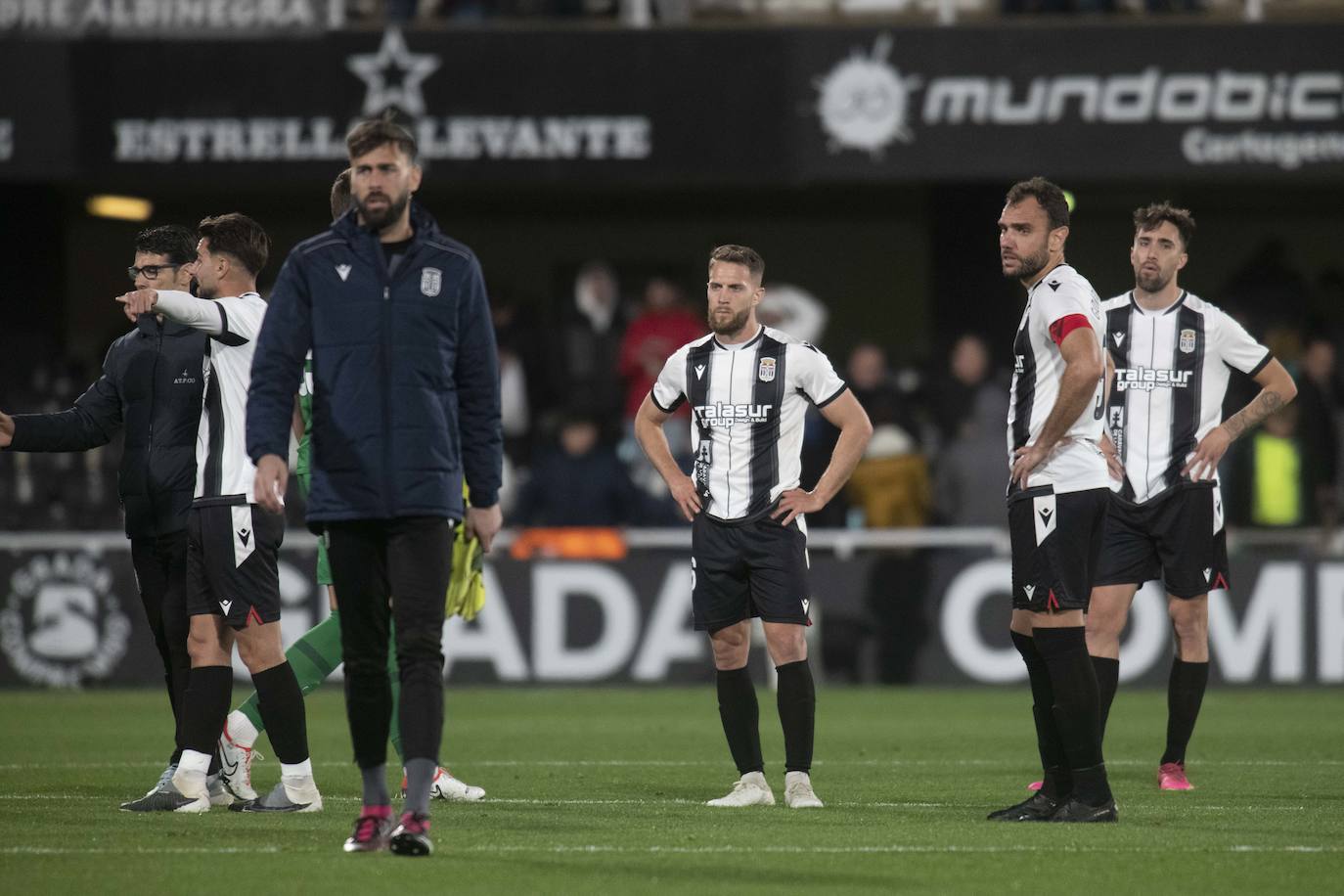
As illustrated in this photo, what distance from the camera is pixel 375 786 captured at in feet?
20.9

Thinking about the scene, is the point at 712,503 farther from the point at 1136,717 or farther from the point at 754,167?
the point at 754,167

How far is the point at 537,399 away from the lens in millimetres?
17656

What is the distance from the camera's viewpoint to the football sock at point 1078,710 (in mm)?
7395

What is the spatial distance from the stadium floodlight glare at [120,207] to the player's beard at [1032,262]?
14.0m

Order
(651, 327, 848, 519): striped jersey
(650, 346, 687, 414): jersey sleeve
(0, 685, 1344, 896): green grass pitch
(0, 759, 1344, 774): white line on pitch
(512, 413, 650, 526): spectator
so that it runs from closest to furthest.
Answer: (0, 685, 1344, 896): green grass pitch → (651, 327, 848, 519): striped jersey → (650, 346, 687, 414): jersey sleeve → (0, 759, 1344, 774): white line on pitch → (512, 413, 650, 526): spectator

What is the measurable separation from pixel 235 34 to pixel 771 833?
1100cm

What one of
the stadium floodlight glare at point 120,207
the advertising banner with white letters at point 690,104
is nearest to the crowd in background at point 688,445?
the advertising banner with white letters at point 690,104

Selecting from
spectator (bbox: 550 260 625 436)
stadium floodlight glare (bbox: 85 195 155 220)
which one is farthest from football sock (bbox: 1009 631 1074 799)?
stadium floodlight glare (bbox: 85 195 155 220)

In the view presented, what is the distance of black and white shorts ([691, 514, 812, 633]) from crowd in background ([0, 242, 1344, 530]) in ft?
23.5

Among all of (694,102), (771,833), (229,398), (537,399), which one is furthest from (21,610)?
(771,833)

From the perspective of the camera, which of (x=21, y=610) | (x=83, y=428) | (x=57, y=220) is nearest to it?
(x=83, y=428)

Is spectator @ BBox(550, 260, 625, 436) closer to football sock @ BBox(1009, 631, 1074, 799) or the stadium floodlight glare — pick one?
the stadium floodlight glare

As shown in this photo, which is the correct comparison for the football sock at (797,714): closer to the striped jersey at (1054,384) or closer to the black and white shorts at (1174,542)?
Result: the striped jersey at (1054,384)

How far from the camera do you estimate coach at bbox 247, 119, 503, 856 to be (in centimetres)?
625
